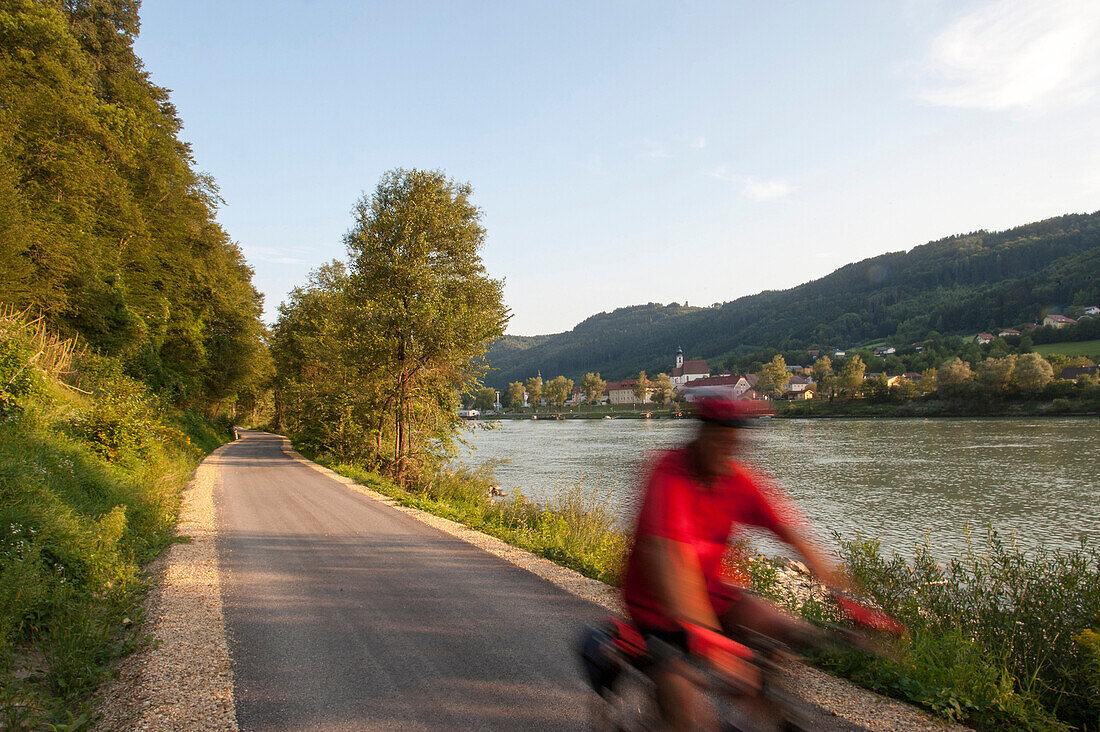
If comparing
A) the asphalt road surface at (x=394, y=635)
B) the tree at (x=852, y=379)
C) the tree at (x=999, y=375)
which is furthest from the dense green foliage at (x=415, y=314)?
the tree at (x=852, y=379)

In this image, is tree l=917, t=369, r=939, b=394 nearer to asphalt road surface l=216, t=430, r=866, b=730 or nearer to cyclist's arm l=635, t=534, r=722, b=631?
asphalt road surface l=216, t=430, r=866, b=730

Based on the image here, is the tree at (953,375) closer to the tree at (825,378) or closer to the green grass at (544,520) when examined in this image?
the tree at (825,378)

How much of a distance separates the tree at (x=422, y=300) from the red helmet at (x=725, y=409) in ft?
53.3

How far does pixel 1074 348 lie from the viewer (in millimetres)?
78062

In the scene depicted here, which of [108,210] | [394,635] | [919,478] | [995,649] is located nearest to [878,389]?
[919,478]

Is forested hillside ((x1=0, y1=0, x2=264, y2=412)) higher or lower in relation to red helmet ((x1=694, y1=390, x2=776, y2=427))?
higher

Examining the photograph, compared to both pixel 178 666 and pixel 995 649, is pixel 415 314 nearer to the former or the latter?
pixel 178 666

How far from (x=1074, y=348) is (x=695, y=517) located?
105m

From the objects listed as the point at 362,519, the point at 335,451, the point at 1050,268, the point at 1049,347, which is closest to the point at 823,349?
the point at 1050,268

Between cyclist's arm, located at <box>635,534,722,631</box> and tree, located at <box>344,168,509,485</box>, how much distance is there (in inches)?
648

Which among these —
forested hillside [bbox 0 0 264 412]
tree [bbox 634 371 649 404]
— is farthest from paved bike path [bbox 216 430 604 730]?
tree [bbox 634 371 649 404]

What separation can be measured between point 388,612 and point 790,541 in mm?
4557

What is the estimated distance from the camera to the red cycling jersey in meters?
2.43

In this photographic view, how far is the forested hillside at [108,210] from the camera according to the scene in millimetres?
16969
